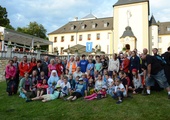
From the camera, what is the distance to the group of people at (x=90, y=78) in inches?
300

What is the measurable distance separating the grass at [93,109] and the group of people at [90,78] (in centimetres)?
A: 42

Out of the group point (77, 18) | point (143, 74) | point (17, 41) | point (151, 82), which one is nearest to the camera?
point (151, 82)

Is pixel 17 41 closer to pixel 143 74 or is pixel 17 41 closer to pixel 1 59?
pixel 1 59

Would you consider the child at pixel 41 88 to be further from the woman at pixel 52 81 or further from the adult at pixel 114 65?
the adult at pixel 114 65

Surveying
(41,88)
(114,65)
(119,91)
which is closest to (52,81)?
(41,88)

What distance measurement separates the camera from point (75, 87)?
8828 millimetres

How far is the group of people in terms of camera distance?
25.0 feet

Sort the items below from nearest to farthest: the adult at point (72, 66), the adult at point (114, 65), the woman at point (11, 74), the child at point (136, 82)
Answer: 1. the child at point (136, 82)
2. the adult at point (114, 65)
3. the woman at point (11, 74)
4. the adult at point (72, 66)

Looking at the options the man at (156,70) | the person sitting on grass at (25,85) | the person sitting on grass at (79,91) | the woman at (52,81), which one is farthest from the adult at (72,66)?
the man at (156,70)

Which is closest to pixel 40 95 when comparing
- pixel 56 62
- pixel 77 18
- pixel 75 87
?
pixel 75 87

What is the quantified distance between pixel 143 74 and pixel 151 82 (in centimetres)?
70

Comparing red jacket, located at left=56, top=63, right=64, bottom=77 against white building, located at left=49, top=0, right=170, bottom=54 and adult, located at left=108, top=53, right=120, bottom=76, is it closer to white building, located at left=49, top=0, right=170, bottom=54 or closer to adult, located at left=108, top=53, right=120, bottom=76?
adult, located at left=108, top=53, right=120, bottom=76

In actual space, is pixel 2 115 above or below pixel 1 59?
below

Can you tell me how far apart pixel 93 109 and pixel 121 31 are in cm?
3366
